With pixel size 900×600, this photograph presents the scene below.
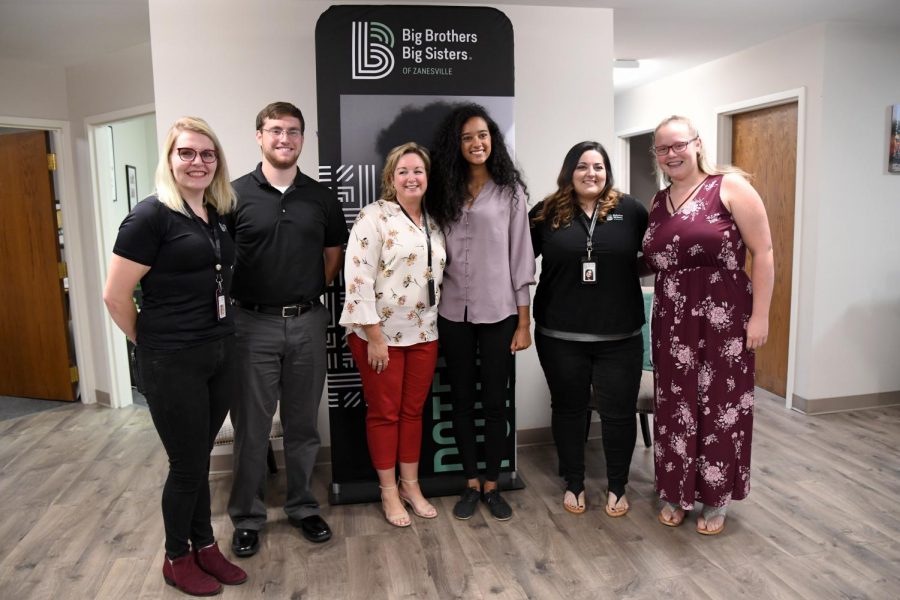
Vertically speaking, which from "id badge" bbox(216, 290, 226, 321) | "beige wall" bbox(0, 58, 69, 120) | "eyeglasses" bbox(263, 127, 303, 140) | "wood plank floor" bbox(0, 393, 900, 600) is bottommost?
"wood plank floor" bbox(0, 393, 900, 600)

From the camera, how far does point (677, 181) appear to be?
2.54 meters

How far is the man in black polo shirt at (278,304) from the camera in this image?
237 centimetres

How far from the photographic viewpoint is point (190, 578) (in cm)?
221

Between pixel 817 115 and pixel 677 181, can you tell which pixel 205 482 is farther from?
pixel 817 115

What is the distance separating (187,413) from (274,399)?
520mm

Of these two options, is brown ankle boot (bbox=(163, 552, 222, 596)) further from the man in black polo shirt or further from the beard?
the beard

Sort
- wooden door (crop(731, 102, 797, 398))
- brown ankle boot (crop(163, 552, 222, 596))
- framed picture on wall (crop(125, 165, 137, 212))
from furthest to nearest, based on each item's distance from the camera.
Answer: framed picture on wall (crop(125, 165, 137, 212)), wooden door (crop(731, 102, 797, 398)), brown ankle boot (crop(163, 552, 222, 596))

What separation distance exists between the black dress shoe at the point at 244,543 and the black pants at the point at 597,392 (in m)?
1.29

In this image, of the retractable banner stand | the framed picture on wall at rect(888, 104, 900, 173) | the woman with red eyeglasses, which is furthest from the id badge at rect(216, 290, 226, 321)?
the framed picture on wall at rect(888, 104, 900, 173)

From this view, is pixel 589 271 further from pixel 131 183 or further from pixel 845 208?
pixel 131 183

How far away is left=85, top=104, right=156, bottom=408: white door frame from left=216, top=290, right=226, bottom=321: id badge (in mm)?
2597

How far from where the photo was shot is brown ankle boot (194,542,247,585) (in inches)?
89.8

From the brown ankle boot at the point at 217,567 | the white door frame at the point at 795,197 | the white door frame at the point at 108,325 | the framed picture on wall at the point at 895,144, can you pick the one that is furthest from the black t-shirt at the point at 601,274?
the white door frame at the point at 108,325

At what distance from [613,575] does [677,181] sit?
1462 mm
